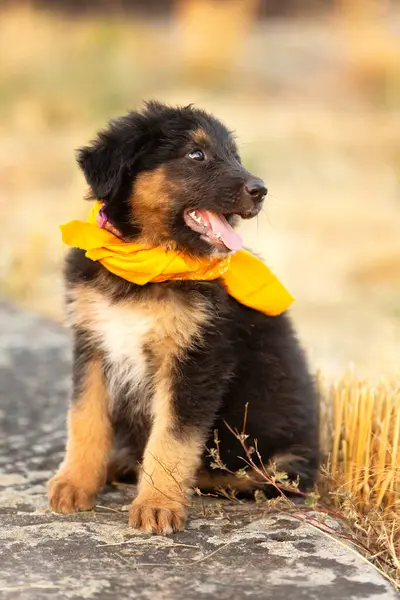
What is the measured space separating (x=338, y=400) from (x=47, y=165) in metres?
11.3

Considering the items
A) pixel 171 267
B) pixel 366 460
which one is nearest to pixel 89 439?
pixel 171 267

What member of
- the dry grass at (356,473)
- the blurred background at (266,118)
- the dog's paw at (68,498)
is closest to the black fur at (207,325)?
the dry grass at (356,473)

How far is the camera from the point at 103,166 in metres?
4.48

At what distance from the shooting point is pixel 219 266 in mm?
4586

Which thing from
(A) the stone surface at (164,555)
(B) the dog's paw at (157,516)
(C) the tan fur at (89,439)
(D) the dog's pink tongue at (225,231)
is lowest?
(A) the stone surface at (164,555)

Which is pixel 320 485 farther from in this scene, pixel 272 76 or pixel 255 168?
pixel 272 76

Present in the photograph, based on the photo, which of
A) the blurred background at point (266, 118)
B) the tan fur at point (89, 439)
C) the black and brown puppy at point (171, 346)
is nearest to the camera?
the black and brown puppy at point (171, 346)

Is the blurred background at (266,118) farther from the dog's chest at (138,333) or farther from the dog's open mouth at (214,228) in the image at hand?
the dog's chest at (138,333)

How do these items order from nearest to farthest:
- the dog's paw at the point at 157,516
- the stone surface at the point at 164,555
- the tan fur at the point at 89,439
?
the stone surface at the point at 164,555 < the dog's paw at the point at 157,516 < the tan fur at the point at 89,439

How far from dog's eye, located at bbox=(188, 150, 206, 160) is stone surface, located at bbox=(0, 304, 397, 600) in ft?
5.77

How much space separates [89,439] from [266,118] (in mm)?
13996

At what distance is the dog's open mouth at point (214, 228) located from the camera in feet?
14.6

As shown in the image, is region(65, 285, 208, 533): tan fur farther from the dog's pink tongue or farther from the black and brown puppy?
the dog's pink tongue

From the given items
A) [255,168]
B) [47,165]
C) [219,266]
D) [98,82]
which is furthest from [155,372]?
[98,82]
